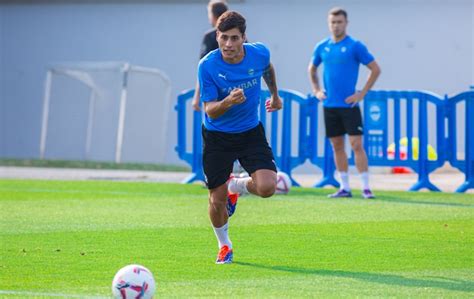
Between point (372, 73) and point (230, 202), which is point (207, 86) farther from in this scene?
point (372, 73)

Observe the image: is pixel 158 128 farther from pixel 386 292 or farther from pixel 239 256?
pixel 386 292

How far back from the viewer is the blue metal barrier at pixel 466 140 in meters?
17.6

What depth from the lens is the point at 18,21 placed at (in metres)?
28.9

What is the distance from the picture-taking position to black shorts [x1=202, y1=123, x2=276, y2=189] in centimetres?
979

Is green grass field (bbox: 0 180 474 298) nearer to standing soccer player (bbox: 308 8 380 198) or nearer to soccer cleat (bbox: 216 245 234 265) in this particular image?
soccer cleat (bbox: 216 245 234 265)

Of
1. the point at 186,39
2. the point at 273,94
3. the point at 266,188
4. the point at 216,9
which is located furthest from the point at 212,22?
the point at 186,39

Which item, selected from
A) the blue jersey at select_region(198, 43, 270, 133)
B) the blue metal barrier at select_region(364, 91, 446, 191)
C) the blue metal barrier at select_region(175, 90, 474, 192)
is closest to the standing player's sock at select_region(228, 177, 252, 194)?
the blue jersey at select_region(198, 43, 270, 133)

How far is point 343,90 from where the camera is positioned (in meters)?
16.0

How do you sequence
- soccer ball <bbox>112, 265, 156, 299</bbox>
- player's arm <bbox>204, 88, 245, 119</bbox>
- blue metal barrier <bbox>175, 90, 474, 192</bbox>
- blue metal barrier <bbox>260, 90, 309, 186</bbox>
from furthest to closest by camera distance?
1. blue metal barrier <bbox>260, 90, 309, 186</bbox>
2. blue metal barrier <bbox>175, 90, 474, 192</bbox>
3. player's arm <bbox>204, 88, 245, 119</bbox>
4. soccer ball <bbox>112, 265, 156, 299</bbox>

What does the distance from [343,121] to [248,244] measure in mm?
5463

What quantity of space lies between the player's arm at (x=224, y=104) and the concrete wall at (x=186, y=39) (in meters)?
16.0

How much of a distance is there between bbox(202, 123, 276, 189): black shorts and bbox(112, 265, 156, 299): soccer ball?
7.91 ft

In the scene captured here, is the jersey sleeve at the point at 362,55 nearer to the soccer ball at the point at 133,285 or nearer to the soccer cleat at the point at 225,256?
the soccer cleat at the point at 225,256

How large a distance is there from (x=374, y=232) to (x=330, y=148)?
6572mm
